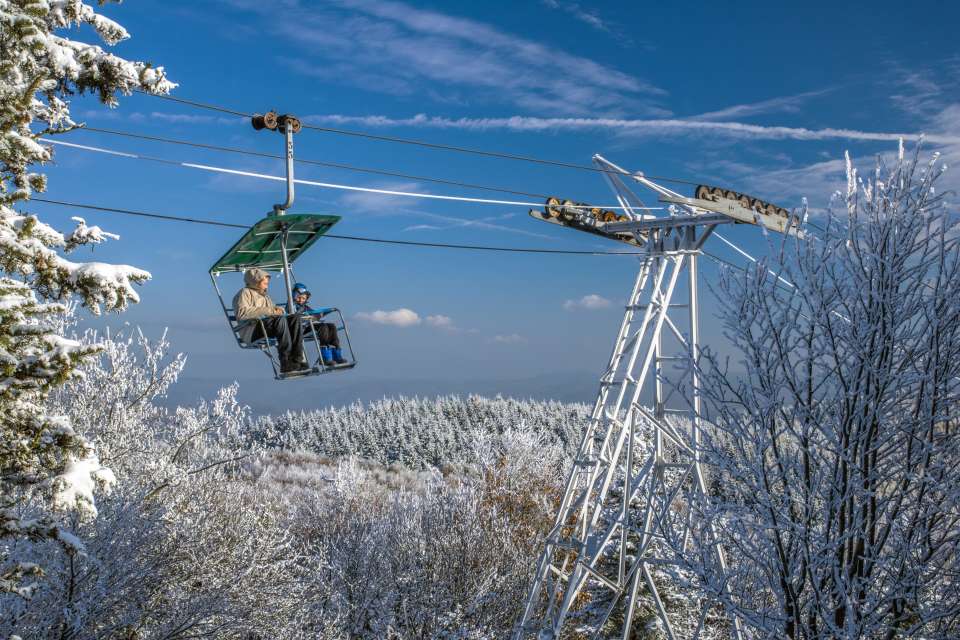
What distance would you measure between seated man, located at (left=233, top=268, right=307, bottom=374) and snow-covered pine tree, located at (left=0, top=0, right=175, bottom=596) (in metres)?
3.71

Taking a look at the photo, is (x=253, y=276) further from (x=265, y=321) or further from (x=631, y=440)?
(x=631, y=440)

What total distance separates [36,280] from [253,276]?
14.1ft

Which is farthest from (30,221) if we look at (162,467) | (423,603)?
(423,603)

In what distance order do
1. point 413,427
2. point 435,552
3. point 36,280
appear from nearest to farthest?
point 36,280
point 435,552
point 413,427

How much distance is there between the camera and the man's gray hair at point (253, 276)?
33.2ft

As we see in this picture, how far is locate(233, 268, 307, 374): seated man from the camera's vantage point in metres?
9.73

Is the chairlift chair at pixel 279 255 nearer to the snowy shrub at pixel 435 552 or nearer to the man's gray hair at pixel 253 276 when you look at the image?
the man's gray hair at pixel 253 276

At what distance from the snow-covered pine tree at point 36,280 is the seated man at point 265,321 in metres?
3.71

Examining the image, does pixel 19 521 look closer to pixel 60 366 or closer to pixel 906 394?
pixel 60 366

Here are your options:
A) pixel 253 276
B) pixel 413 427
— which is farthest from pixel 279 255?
pixel 413 427

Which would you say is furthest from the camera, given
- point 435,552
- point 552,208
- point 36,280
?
point 435,552

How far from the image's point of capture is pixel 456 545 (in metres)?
16.8

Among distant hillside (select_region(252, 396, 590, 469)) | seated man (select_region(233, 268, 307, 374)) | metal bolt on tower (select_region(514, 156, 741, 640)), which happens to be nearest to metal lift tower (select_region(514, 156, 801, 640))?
metal bolt on tower (select_region(514, 156, 741, 640))

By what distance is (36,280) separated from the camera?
5.86 meters
